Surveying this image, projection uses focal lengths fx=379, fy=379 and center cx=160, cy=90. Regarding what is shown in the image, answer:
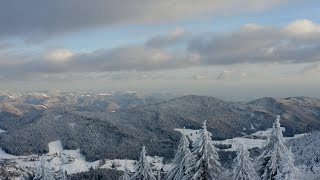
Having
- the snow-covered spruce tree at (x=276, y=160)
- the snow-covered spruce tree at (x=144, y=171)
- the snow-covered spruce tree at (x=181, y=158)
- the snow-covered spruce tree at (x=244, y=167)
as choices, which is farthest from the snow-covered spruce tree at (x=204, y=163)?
the snow-covered spruce tree at (x=144, y=171)

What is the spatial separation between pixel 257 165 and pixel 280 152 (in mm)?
4262

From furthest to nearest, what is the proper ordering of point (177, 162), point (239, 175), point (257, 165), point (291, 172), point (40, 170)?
point (40, 170) < point (177, 162) < point (257, 165) < point (239, 175) < point (291, 172)

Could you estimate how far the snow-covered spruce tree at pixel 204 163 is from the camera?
40.8 m

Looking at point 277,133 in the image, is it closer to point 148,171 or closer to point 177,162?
point 177,162

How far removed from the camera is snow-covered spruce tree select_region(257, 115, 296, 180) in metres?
38.2

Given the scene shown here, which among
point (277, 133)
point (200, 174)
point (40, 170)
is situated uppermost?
point (277, 133)

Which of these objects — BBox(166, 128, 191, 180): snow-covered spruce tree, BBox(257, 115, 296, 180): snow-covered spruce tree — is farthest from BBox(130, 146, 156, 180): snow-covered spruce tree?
BBox(257, 115, 296, 180): snow-covered spruce tree

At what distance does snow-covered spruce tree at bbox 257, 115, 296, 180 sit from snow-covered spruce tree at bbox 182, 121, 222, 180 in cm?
589

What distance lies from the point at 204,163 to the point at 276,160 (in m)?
8.16

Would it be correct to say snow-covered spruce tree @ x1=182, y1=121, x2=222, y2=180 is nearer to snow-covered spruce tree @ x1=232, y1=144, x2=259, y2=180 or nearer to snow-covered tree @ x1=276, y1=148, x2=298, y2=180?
snow-covered spruce tree @ x1=232, y1=144, x2=259, y2=180

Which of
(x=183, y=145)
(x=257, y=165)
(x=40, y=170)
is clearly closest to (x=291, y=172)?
(x=257, y=165)

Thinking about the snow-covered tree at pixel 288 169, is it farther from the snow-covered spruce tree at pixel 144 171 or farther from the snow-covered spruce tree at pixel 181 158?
the snow-covered spruce tree at pixel 144 171

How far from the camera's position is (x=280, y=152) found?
137ft

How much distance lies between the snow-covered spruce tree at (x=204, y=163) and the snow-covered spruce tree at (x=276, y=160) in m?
5.89
